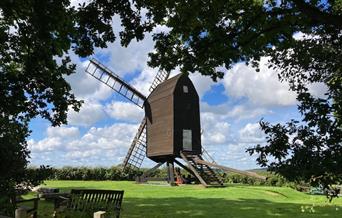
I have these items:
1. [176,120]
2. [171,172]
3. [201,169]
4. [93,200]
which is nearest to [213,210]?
[93,200]

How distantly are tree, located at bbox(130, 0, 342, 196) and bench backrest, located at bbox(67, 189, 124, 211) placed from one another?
3.78m

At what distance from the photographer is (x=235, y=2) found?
10008mm

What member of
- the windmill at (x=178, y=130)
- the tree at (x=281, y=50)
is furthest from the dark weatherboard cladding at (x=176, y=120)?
the tree at (x=281, y=50)

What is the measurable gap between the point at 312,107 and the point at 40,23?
573cm

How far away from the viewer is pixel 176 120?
3631 cm

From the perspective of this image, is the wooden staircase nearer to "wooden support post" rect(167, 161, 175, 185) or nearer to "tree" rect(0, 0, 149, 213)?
"wooden support post" rect(167, 161, 175, 185)

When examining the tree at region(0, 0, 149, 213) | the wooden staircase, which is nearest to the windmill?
the wooden staircase

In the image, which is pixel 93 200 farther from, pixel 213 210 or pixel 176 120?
pixel 176 120

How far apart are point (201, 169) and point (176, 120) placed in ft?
15.4

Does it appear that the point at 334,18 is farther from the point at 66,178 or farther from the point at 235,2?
the point at 66,178

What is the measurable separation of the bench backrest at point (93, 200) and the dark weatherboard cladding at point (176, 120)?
24.1 meters

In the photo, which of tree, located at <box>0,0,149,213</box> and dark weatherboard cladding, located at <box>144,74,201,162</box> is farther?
dark weatherboard cladding, located at <box>144,74,201,162</box>

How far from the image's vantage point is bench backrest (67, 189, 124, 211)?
426 inches

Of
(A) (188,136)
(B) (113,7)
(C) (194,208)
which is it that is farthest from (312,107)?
(A) (188,136)
